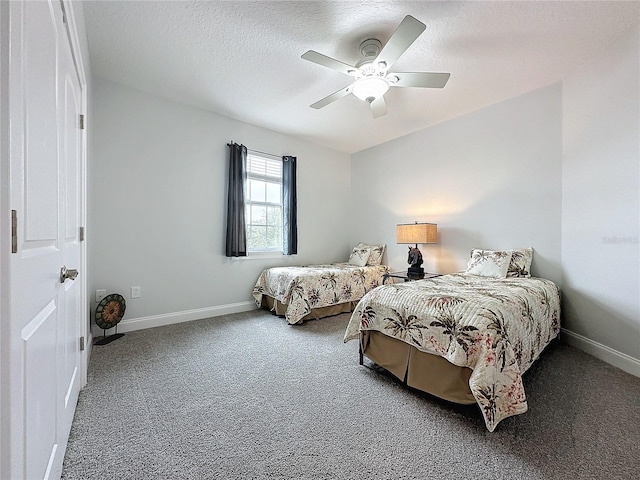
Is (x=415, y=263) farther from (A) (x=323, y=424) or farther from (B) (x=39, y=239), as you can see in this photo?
(B) (x=39, y=239)

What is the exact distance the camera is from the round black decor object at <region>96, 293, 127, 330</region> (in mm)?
2592

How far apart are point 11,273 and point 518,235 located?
373 centimetres

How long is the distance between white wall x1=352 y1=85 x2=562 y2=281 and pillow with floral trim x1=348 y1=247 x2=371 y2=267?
0.36 meters

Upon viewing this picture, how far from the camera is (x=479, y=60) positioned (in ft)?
8.04

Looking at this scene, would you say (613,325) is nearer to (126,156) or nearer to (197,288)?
(197,288)

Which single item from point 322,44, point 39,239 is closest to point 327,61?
point 322,44

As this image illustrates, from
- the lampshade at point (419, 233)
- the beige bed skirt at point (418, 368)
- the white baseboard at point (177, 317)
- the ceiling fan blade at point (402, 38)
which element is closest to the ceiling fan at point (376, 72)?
the ceiling fan blade at point (402, 38)

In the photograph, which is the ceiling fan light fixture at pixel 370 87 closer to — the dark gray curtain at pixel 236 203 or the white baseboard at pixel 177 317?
the dark gray curtain at pixel 236 203

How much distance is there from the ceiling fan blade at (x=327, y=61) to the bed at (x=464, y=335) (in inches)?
66.1

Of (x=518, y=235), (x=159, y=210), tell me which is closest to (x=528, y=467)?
(x=518, y=235)

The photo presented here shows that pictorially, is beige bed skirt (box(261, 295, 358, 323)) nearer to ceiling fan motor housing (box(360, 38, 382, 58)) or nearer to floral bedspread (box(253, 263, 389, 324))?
floral bedspread (box(253, 263, 389, 324))

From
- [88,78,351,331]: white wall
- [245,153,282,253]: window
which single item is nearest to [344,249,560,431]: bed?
[88,78,351,331]: white wall

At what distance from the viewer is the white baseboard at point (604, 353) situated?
7.06 ft

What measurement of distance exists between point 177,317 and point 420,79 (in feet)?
11.1
